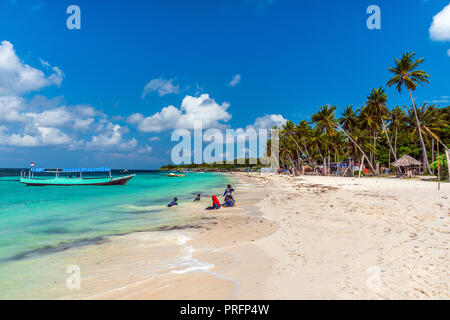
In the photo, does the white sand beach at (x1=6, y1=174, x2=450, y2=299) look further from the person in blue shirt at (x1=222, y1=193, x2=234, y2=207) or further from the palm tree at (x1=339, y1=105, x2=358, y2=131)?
the palm tree at (x1=339, y1=105, x2=358, y2=131)

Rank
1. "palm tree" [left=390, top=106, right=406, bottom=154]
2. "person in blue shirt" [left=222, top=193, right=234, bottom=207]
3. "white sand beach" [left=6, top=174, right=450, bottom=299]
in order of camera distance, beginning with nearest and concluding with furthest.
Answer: "white sand beach" [left=6, top=174, right=450, bottom=299]
"person in blue shirt" [left=222, top=193, right=234, bottom=207]
"palm tree" [left=390, top=106, right=406, bottom=154]

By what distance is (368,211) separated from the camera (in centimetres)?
1023

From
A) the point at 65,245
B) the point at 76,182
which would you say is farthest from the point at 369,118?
the point at 76,182

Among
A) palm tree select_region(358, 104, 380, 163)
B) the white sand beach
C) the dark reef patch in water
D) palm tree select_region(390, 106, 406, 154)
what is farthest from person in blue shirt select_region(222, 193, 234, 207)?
palm tree select_region(390, 106, 406, 154)

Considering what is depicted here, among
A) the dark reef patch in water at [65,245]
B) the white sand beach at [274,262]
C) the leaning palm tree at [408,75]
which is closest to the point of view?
the white sand beach at [274,262]

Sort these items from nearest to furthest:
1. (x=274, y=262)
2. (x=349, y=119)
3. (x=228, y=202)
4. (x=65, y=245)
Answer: (x=274, y=262)
(x=65, y=245)
(x=228, y=202)
(x=349, y=119)

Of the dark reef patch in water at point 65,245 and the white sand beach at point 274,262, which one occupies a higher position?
the white sand beach at point 274,262

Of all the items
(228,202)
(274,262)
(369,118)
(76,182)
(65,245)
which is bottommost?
(76,182)

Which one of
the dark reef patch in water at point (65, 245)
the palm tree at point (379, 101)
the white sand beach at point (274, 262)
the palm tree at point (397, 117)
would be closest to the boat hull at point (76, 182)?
the dark reef patch in water at point (65, 245)

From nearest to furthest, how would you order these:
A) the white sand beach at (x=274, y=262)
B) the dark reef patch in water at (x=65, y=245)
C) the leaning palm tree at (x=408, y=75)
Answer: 1. the white sand beach at (x=274, y=262)
2. the dark reef patch in water at (x=65, y=245)
3. the leaning palm tree at (x=408, y=75)

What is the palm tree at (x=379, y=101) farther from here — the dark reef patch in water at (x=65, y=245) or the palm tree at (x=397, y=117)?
the dark reef patch in water at (x=65, y=245)

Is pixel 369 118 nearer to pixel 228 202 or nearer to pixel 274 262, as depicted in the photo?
pixel 228 202
